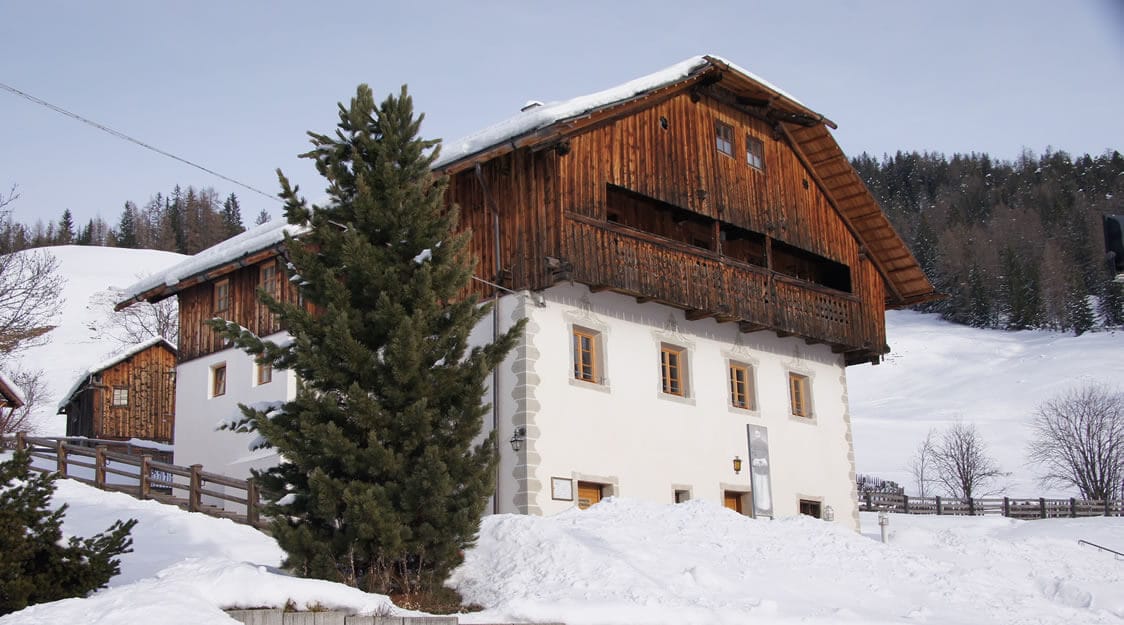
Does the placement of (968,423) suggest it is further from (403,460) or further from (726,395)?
(403,460)

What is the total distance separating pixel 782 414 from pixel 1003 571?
24.5ft

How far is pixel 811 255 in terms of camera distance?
2939cm

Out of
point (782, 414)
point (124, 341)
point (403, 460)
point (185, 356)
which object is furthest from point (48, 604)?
point (124, 341)

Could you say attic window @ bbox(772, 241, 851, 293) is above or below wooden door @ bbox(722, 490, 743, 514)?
above

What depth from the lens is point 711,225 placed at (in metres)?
26.0

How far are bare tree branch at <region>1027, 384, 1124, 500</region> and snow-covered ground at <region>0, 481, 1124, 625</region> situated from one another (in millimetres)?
37080

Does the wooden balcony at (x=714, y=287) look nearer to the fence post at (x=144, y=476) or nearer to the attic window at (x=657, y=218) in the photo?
the attic window at (x=657, y=218)

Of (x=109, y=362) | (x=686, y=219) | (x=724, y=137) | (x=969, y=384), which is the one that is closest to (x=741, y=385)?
(x=686, y=219)

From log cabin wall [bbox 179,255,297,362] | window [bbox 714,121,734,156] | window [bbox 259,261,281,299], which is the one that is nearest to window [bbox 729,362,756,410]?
window [bbox 714,121,734,156]

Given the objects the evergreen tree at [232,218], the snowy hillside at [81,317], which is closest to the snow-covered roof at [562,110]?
the snowy hillside at [81,317]

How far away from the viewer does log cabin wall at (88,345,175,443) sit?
45.1 meters

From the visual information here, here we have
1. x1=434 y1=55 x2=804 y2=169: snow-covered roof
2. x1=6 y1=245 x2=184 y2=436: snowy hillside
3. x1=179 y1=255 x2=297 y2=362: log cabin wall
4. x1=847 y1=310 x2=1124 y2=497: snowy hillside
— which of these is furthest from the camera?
x1=6 y1=245 x2=184 y2=436: snowy hillside

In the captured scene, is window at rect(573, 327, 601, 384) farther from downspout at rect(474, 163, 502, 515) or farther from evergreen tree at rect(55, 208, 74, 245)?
evergreen tree at rect(55, 208, 74, 245)

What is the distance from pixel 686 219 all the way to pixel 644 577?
1193 centimetres
